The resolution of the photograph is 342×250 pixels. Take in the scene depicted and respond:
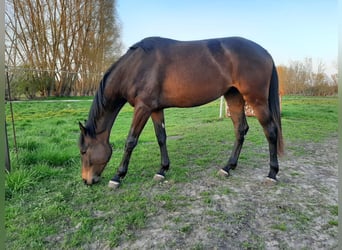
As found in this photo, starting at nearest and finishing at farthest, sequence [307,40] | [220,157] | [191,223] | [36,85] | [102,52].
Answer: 1. [307,40]
2. [191,223]
3. [220,157]
4. [36,85]
5. [102,52]

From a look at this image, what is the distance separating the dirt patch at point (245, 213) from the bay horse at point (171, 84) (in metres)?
0.33

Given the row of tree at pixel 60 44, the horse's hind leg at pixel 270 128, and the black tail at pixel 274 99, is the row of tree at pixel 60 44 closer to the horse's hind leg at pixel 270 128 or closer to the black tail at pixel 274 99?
the black tail at pixel 274 99

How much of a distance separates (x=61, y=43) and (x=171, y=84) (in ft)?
29.5

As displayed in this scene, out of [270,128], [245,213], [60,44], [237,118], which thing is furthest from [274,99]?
[60,44]

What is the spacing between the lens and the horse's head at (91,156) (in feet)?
6.93

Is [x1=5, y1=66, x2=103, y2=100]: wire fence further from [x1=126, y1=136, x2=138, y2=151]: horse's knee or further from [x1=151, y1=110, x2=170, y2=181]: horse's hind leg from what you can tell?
[x1=126, y1=136, x2=138, y2=151]: horse's knee

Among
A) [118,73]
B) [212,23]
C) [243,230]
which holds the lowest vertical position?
[243,230]

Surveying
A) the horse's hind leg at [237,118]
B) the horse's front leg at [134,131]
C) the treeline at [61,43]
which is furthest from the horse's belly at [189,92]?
the treeline at [61,43]

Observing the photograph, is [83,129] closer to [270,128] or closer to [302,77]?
[270,128]

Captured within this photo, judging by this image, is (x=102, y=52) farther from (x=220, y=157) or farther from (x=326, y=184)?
(x=326, y=184)

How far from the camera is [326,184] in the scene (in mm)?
2158

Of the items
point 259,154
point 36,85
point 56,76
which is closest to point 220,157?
point 259,154

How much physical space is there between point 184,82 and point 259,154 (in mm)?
1721

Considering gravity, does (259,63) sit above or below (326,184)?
above
